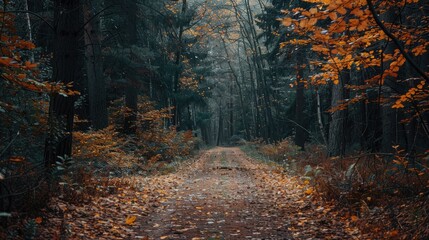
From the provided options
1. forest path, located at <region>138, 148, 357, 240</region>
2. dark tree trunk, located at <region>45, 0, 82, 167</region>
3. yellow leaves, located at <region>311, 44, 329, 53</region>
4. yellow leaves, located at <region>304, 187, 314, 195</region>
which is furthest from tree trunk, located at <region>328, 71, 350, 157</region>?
dark tree trunk, located at <region>45, 0, 82, 167</region>

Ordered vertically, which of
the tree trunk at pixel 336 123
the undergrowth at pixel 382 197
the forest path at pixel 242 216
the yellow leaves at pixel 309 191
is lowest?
the forest path at pixel 242 216

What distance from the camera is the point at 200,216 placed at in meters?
6.36

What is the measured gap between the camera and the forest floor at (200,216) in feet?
16.4

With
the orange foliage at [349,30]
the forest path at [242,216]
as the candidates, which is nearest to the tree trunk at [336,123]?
the forest path at [242,216]

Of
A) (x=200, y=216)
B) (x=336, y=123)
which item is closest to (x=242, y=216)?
(x=200, y=216)

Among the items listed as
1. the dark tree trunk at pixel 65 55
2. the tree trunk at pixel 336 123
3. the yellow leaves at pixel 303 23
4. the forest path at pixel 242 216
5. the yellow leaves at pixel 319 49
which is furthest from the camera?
the tree trunk at pixel 336 123

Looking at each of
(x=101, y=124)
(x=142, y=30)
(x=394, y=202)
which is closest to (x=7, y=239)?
(x=394, y=202)

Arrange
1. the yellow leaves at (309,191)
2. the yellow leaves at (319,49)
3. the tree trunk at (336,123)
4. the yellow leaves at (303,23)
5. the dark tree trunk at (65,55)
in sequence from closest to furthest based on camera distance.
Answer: the yellow leaves at (303,23) < the yellow leaves at (319,49) < the dark tree trunk at (65,55) < the yellow leaves at (309,191) < the tree trunk at (336,123)

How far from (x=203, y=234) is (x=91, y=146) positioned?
548cm

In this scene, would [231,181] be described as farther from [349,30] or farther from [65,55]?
[349,30]

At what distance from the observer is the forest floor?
16.4 ft

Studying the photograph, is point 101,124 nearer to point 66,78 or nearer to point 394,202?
point 66,78

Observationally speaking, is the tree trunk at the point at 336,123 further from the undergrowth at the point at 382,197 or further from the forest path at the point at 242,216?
the undergrowth at the point at 382,197

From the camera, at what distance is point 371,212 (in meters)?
5.25
